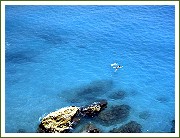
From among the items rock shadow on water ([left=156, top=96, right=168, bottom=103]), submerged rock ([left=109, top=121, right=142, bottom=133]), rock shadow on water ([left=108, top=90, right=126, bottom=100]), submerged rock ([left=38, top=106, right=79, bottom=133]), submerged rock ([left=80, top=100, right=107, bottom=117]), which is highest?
rock shadow on water ([left=108, top=90, right=126, bottom=100])

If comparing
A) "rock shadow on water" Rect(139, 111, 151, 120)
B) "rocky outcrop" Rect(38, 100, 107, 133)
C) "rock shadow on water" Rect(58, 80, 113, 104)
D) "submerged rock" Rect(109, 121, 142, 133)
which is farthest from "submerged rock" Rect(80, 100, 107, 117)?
"rock shadow on water" Rect(139, 111, 151, 120)

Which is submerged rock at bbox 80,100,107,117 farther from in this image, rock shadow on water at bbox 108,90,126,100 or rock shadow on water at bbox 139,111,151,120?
rock shadow on water at bbox 139,111,151,120

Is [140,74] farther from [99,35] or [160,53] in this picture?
[99,35]

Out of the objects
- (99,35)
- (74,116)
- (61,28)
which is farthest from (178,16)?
(61,28)

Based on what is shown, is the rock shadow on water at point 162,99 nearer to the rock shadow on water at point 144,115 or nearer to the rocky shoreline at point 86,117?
the rock shadow on water at point 144,115

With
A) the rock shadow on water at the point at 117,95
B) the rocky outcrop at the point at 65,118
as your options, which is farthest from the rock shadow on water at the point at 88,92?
the rocky outcrop at the point at 65,118

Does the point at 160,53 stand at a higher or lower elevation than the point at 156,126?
higher
